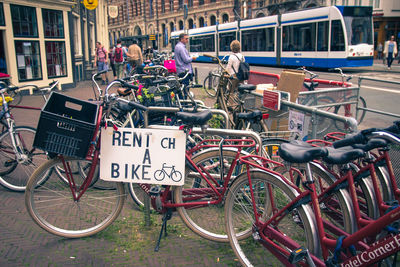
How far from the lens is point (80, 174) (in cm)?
346

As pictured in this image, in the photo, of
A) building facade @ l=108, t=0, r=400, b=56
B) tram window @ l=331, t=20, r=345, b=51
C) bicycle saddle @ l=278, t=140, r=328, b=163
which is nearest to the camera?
bicycle saddle @ l=278, t=140, r=328, b=163

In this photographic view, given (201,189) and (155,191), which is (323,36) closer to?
(201,189)

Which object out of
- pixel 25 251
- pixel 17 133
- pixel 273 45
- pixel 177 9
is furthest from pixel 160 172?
pixel 177 9

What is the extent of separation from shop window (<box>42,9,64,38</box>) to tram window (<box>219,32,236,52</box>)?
1745 centimetres

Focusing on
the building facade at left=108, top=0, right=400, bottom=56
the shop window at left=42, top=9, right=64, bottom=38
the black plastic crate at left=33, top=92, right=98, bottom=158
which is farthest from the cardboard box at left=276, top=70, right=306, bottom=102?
the building facade at left=108, top=0, right=400, bottom=56

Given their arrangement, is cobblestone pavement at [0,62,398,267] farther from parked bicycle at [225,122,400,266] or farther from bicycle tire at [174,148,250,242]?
parked bicycle at [225,122,400,266]

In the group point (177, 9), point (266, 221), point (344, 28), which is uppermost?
point (177, 9)

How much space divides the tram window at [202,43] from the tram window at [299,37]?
10.7 metres

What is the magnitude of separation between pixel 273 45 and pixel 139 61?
12.8 m

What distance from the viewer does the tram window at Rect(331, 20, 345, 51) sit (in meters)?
18.7

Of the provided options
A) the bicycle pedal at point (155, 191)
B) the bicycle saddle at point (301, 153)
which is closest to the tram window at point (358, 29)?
the bicycle pedal at point (155, 191)

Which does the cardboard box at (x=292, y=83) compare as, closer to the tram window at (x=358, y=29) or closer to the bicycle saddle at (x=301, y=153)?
the bicycle saddle at (x=301, y=153)

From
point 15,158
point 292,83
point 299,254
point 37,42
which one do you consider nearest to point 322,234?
point 299,254

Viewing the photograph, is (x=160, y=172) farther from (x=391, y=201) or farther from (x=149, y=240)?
(x=391, y=201)
